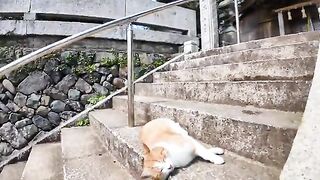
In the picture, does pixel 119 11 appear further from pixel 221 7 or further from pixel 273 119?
pixel 273 119

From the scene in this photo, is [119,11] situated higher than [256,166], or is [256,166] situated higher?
[119,11]

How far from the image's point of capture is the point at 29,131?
3.32m

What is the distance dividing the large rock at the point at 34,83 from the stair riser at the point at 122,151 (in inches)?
Result: 63.3

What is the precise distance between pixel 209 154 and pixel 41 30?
137 inches

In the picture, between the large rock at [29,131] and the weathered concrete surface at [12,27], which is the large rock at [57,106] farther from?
the weathered concrete surface at [12,27]

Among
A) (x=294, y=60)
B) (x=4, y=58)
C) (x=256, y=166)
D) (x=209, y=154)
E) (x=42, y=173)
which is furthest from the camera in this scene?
(x=4, y=58)

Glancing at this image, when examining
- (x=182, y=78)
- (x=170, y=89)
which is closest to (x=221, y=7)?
(x=182, y=78)

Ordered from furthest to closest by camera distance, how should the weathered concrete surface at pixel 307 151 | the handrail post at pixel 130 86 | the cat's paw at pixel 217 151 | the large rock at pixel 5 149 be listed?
the large rock at pixel 5 149 → the handrail post at pixel 130 86 → the cat's paw at pixel 217 151 → the weathered concrete surface at pixel 307 151

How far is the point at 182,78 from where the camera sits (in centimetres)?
313

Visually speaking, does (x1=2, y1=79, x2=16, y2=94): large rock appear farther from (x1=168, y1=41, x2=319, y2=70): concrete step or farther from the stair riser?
(x1=168, y1=41, x2=319, y2=70): concrete step

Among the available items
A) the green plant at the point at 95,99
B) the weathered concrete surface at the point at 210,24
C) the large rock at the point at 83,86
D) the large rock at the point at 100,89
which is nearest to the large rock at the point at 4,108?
the large rock at the point at 83,86

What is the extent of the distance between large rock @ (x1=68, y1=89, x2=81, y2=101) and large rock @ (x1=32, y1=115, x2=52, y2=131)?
0.49m

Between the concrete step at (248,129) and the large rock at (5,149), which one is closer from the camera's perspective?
the concrete step at (248,129)

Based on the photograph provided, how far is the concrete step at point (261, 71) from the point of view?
1750 mm
